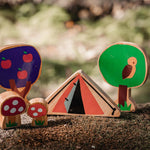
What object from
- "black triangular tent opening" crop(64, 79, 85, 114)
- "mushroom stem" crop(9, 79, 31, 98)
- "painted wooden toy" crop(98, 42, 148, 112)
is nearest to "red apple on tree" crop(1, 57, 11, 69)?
"mushroom stem" crop(9, 79, 31, 98)

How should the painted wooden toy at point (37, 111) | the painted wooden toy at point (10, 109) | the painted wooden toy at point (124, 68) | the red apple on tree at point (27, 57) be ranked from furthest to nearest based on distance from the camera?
the painted wooden toy at point (124, 68), the red apple on tree at point (27, 57), the painted wooden toy at point (37, 111), the painted wooden toy at point (10, 109)

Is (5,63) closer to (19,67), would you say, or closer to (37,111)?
(19,67)

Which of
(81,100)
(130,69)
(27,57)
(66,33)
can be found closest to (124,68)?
(130,69)

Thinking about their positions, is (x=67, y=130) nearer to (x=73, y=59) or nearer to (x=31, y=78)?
(x=31, y=78)

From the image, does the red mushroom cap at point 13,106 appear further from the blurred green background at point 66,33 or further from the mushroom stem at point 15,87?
the blurred green background at point 66,33

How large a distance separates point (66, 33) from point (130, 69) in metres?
1.73

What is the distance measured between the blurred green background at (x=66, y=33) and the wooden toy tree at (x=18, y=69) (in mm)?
1366

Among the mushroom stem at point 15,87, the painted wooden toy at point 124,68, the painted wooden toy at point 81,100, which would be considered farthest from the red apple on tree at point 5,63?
the painted wooden toy at point 124,68

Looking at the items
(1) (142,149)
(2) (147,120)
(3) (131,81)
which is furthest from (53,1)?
(1) (142,149)

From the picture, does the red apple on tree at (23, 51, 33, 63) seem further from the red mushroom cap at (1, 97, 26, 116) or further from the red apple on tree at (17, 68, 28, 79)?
the red mushroom cap at (1, 97, 26, 116)

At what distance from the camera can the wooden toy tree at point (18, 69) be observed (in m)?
1.72

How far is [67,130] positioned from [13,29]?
7.49 ft

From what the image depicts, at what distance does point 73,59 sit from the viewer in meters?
3.37

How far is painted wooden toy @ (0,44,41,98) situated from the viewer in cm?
174
